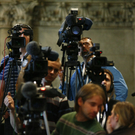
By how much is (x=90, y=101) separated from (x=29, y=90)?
415mm

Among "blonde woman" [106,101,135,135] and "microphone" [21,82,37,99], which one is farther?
"blonde woman" [106,101,135,135]

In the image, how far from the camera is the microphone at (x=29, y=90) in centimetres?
223

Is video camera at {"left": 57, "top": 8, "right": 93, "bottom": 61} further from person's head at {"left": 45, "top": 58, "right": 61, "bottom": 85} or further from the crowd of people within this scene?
Answer: person's head at {"left": 45, "top": 58, "right": 61, "bottom": 85}

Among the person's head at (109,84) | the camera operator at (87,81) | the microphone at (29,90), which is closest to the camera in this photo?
the microphone at (29,90)

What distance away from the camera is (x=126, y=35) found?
254 inches

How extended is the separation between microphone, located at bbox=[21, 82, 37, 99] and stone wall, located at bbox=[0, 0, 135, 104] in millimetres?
4006

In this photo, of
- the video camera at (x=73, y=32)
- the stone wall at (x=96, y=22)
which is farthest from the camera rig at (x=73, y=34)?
the stone wall at (x=96, y=22)

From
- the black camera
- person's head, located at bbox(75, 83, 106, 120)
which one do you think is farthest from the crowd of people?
the black camera

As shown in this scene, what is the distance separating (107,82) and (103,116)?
1.42 ft

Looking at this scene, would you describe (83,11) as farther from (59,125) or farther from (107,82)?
(59,125)

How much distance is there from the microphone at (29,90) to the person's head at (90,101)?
339mm

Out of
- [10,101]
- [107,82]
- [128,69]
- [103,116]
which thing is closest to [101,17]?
[128,69]

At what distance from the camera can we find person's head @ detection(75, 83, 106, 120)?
2348 mm

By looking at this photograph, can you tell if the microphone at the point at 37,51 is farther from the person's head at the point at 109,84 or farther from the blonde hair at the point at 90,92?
the person's head at the point at 109,84
